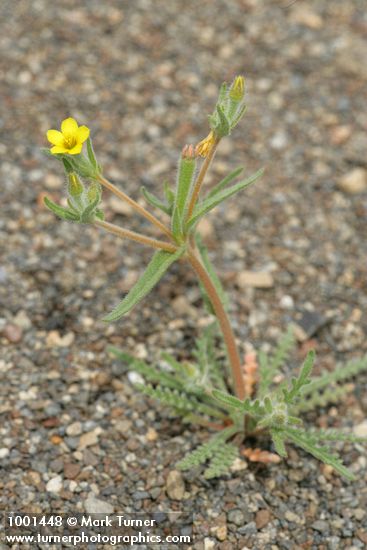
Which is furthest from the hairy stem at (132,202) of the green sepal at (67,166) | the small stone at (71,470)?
the small stone at (71,470)

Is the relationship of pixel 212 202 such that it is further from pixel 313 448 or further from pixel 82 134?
pixel 313 448

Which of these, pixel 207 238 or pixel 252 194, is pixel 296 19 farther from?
pixel 207 238

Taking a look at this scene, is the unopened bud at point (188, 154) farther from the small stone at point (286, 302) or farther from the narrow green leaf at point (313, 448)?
the small stone at point (286, 302)

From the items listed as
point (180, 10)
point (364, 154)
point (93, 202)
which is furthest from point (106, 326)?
point (180, 10)

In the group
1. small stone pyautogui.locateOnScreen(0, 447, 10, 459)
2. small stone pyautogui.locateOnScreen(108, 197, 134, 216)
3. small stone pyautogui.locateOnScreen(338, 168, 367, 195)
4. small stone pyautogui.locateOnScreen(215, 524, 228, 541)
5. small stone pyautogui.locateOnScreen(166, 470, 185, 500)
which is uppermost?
small stone pyautogui.locateOnScreen(338, 168, 367, 195)

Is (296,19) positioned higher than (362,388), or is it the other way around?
(296,19)

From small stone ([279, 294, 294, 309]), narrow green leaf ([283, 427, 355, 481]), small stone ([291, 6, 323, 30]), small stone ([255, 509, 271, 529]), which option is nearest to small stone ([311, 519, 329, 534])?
small stone ([255, 509, 271, 529])

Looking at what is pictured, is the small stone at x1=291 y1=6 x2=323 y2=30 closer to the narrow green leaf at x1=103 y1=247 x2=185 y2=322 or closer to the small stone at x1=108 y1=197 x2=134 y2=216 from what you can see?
the small stone at x1=108 y1=197 x2=134 y2=216
